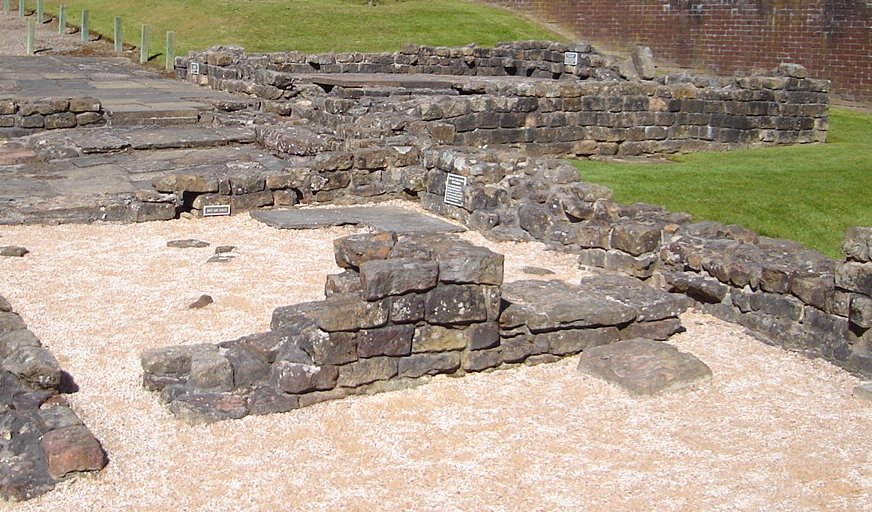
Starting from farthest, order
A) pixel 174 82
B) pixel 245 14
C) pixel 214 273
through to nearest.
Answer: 1. pixel 245 14
2. pixel 174 82
3. pixel 214 273

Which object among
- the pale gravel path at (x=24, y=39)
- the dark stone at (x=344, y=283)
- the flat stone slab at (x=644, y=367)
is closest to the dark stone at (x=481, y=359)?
the flat stone slab at (x=644, y=367)

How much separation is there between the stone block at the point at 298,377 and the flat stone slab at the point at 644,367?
1939 millimetres

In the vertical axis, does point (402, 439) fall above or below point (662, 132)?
below

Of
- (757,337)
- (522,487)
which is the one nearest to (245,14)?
(757,337)

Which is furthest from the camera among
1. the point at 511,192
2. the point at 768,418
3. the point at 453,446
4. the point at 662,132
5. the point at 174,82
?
the point at 174,82

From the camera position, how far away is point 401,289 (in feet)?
23.8

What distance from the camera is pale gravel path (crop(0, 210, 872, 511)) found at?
581cm

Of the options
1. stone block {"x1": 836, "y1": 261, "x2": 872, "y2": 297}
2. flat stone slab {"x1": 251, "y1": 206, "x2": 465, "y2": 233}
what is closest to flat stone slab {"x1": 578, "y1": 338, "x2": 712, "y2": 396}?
stone block {"x1": 836, "y1": 261, "x2": 872, "y2": 297}

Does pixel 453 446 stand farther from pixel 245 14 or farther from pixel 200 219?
pixel 245 14

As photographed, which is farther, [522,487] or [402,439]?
[402,439]

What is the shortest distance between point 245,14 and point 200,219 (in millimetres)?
22296

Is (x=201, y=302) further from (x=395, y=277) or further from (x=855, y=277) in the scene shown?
(x=855, y=277)

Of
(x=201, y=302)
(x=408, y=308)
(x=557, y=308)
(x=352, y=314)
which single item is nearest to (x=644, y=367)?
(x=557, y=308)

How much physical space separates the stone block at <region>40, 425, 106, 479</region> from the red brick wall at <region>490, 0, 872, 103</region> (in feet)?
76.8
